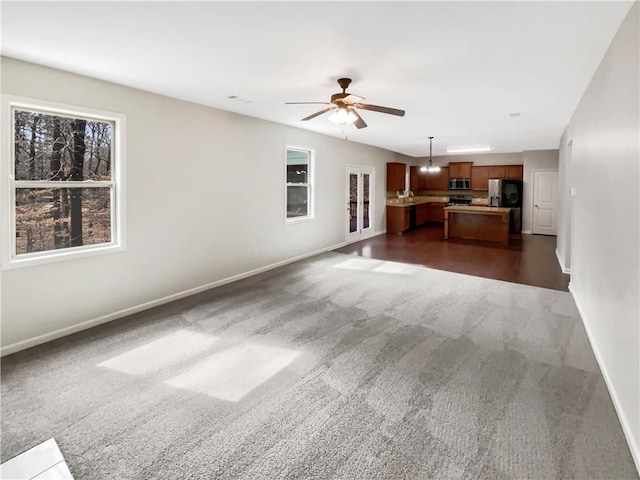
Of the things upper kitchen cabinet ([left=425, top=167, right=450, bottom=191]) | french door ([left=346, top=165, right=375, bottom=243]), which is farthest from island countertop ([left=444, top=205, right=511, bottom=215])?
upper kitchen cabinet ([left=425, top=167, right=450, bottom=191])

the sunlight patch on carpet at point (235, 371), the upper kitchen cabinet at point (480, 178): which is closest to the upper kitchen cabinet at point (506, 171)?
the upper kitchen cabinet at point (480, 178)

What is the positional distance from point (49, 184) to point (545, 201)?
11.1m

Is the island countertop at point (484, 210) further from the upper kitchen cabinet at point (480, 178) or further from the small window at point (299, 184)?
the small window at point (299, 184)

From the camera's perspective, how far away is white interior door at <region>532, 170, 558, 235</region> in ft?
32.9

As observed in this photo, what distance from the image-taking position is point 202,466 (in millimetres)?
1875

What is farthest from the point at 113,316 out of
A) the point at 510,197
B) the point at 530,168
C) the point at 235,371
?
the point at 530,168

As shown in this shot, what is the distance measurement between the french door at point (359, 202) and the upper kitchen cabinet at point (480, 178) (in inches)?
164

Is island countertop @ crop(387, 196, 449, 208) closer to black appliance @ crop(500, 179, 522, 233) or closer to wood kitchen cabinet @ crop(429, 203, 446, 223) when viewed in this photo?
wood kitchen cabinet @ crop(429, 203, 446, 223)

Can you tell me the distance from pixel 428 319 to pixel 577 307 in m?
1.84

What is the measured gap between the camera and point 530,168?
1029 centimetres

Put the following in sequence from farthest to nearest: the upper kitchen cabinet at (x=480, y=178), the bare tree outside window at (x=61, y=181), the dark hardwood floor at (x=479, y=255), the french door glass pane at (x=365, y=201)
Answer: the upper kitchen cabinet at (x=480, y=178)
the french door glass pane at (x=365, y=201)
the dark hardwood floor at (x=479, y=255)
the bare tree outside window at (x=61, y=181)

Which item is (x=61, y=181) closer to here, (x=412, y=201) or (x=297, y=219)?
(x=297, y=219)

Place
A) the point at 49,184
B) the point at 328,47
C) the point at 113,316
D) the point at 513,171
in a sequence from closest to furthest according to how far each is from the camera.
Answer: the point at 328,47
the point at 49,184
the point at 113,316
the point at 513,171

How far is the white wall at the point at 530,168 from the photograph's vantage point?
Answer: 393 inches
